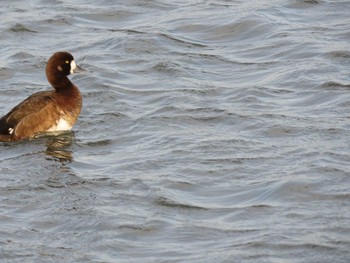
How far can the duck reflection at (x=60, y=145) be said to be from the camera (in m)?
11.6

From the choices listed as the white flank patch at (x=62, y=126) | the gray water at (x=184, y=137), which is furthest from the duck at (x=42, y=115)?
the gray water at (x=184, y=137)

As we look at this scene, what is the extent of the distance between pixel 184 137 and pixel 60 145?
1.34 meters

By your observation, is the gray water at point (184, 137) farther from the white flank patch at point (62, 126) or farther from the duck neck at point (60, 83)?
the duck neck at point (60, 83)

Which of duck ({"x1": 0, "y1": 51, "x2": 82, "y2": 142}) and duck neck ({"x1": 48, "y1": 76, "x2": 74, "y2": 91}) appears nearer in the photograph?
duck ({"x1": 0, "y1": 51, "x2": 82, "y2": 142})

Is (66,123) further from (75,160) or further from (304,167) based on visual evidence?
(304,167)

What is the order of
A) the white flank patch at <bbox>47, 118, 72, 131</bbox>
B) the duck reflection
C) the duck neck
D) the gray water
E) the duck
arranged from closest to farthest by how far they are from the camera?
the gray water
the duck reflection
the duck
the white flank patch at <bbox>47, 118, 72, 131</bbox>
the duck neck

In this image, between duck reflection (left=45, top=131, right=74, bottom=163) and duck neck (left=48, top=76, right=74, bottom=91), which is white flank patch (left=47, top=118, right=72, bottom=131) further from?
duck neck (left=48, top=76, right=74, bottom=91)

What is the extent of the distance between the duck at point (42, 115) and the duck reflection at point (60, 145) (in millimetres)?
77

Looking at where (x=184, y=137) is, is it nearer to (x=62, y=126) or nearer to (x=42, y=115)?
(x=62, y=126)

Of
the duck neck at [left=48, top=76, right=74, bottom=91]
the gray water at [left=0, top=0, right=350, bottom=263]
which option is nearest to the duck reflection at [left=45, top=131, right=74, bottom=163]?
the gray water at [left=0, top=0, right=350, bottom=263]

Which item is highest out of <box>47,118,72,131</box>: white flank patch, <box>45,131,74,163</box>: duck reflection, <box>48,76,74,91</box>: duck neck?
<box>48,76,74,91</box>: duck neck

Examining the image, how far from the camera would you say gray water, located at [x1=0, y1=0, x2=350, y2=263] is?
911 centimetres

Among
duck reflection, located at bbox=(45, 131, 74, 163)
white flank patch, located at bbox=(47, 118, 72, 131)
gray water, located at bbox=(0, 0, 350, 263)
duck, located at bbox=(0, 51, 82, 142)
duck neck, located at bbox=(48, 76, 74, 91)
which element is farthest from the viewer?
duck neck, located at bbox=(48, 76, 74, 91)

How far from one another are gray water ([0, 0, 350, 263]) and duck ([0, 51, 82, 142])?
15 centimetres
